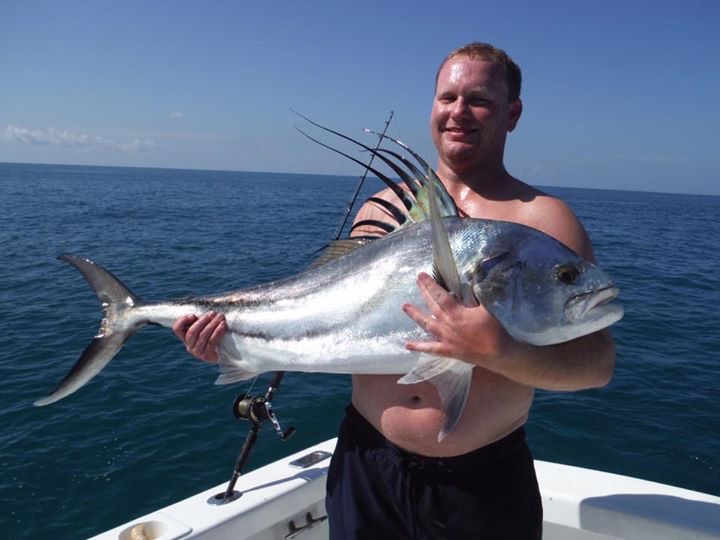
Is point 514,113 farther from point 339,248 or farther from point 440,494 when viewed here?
point 440,494

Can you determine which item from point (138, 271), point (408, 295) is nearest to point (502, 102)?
point (408, 295)

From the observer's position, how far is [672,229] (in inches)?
1841

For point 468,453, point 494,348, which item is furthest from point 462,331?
point 468,453

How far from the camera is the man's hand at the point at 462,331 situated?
224 centimetres

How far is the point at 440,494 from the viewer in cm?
279

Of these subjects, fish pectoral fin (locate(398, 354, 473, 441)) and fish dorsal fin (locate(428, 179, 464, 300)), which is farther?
fish pectoral fin (locate(398, 354, 473, 441))

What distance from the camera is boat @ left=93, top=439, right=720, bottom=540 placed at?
12.2ft

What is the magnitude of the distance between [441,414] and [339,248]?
107 cm

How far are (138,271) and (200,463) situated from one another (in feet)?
42.6

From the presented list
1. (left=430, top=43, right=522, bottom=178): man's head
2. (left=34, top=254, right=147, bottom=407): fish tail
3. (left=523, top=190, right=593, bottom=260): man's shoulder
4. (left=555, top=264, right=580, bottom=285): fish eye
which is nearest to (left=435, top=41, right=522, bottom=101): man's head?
(left=430, top=43, right=522, bottom=178): man's head

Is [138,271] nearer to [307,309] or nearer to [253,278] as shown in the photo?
[253,278]

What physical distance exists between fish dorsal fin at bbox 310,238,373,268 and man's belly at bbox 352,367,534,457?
0.74 m

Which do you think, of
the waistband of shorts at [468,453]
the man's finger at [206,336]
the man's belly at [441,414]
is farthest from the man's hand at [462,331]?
the man's finger at [206,336]

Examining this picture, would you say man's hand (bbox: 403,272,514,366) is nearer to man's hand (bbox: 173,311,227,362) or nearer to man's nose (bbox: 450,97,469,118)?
man's nose (bbox: 450,97,469,118)
